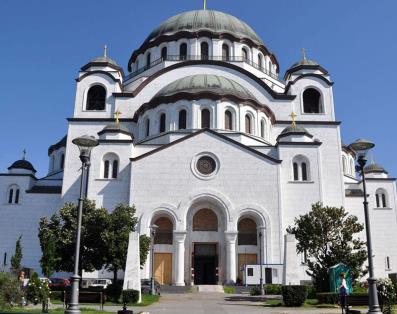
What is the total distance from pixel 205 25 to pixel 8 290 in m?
39.7

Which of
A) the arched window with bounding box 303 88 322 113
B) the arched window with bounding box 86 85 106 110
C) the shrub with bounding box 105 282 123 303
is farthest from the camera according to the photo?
the arched window with bounding box 303 88 322 113

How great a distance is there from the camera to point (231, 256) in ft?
108

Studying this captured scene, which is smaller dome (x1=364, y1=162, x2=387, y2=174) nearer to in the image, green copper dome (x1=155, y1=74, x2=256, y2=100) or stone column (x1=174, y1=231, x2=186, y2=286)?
green copper dome (x1=155, y1=74, x2=256, y2=100)

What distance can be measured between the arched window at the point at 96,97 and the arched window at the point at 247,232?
1778cm

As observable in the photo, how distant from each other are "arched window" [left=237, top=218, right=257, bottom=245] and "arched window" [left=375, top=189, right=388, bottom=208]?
12468 millimetres

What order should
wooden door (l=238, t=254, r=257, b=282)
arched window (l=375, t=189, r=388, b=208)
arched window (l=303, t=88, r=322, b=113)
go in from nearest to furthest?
1. wooden door (l=238, t=254, r=257, b=282)
2. arched window (l=375, t=189, r=388, b=208)
3. arched window (l=303, t=88, r=322, b=113)

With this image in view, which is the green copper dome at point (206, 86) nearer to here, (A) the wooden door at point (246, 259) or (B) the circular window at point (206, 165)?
(B) the circular window at point (206, 165)

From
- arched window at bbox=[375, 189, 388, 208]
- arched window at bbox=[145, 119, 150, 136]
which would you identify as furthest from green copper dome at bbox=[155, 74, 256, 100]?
arched window at bbox=[375, 189, 388, 208]

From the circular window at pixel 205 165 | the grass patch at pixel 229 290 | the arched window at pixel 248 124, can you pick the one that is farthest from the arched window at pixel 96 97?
the grass patch at pixel 229 290

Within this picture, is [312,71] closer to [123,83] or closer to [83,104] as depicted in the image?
[123,83]

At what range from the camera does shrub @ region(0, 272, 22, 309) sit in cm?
1504

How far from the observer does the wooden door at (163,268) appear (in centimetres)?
3403

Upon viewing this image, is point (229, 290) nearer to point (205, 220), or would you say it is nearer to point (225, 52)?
point (205, 220)

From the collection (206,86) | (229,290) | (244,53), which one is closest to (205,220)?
(229,290)
